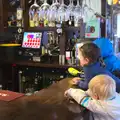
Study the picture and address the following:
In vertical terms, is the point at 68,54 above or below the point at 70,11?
Answer: below

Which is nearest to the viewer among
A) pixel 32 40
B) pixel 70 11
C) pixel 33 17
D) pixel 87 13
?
pixel 70 11

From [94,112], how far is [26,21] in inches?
123

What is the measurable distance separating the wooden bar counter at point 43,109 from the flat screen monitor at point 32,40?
2477mm

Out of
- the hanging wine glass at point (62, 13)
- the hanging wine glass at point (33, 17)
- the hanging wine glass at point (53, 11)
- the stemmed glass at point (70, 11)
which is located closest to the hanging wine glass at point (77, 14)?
the stemmed glass at point (70, 11)

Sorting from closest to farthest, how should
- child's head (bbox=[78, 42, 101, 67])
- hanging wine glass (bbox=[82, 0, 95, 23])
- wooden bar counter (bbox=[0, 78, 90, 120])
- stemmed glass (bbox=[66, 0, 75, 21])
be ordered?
wooden bar counter (bbox=[0, 78, 90, 120])
child's head (bbox=[78, 42, 101, 67])
stemmed glass (bbox=[66, 0, 75, 21])
hanging wine glass (bbox=[82, 0, 95, 23])

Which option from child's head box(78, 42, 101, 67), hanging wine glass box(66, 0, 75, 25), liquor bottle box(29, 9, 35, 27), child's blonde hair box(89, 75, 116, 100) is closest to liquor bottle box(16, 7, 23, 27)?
liquor bottle box(29, 9, 35, 27)

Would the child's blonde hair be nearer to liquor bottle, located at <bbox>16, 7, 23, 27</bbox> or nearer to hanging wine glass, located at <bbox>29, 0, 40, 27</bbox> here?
hanging wine glass, located at <bbox>29, 0, 40, 27</bbox>

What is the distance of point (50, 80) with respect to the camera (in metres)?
4.16

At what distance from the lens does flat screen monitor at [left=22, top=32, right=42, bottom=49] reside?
14.3 feet

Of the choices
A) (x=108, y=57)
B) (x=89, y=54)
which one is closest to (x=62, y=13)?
(x=108, y=57)

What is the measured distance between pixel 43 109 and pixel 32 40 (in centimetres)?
293

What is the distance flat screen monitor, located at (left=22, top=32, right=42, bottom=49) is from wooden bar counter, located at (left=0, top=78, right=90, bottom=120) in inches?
97.5

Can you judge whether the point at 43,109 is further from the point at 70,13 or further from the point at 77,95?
the point at 70,13

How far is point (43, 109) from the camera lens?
158 cm
